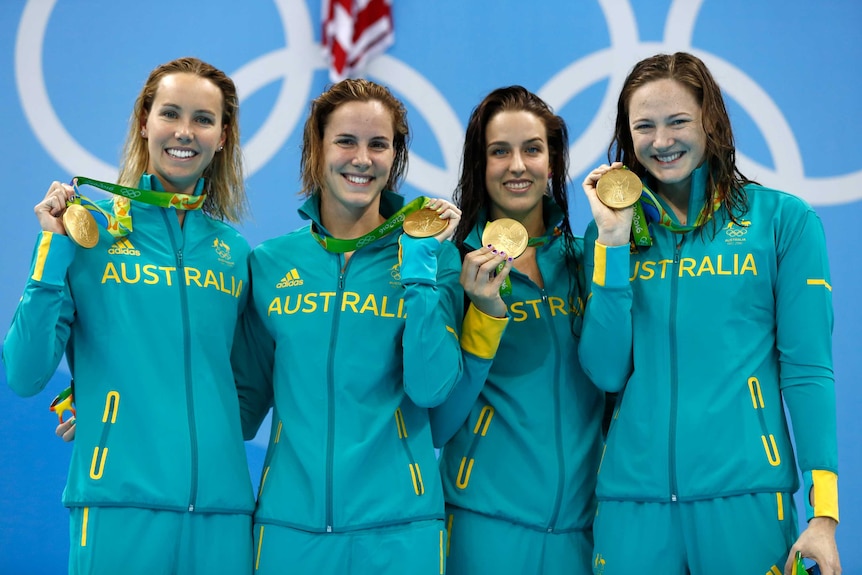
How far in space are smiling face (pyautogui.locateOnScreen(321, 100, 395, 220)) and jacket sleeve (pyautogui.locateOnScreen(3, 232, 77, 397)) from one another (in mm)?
727

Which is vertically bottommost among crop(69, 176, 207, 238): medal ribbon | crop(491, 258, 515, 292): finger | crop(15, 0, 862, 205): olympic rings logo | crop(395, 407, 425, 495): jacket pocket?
crop(395, 407, 425, 495): jacket pocket

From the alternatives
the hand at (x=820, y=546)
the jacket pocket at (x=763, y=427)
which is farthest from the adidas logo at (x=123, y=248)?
the hand at (x=820, y=546)

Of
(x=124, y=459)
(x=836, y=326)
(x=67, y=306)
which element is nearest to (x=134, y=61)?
(x=67, y=306)

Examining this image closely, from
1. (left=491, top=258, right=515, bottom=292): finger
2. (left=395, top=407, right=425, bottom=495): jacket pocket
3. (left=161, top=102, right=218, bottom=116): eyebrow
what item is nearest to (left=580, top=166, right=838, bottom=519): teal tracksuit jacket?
(left=491, top=258, right=515, bottom=292): finger

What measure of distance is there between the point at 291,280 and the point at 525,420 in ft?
2.54

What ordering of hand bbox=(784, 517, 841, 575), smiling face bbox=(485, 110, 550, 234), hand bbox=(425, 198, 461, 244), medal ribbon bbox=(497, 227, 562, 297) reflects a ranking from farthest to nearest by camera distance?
smiling face bbox=(485, 110, 550, 234)
medal ribbon bbox=(497, 227, 562, 297)
hand bbox=(425, 198, 461, 244)
hand bbox=(784, 517, 841, 575)

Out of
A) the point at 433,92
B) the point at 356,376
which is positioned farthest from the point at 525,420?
the point at 433,92

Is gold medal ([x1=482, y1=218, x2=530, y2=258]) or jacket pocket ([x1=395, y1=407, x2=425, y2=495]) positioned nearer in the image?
jacket pocket ([x1=395, y1=407, x2=425, y2=495])

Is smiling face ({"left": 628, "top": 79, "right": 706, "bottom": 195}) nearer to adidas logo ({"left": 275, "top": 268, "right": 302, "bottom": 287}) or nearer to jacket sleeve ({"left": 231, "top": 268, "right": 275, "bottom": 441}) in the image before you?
adidas logo ({"left": 275, "top": 268, "right": 302, "bottom": 287})

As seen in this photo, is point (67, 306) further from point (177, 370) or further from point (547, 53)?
point (547, 53)

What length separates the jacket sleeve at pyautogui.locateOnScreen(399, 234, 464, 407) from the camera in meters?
2.41

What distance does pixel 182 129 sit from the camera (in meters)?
2.62

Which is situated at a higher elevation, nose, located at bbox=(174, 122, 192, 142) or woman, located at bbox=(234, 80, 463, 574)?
nose, located at bbox=(174, 122, 192, 142)

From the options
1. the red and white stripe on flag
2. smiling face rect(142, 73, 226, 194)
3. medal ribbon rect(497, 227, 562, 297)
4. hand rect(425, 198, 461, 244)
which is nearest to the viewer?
hand rect(425, 198, 461, 244)
